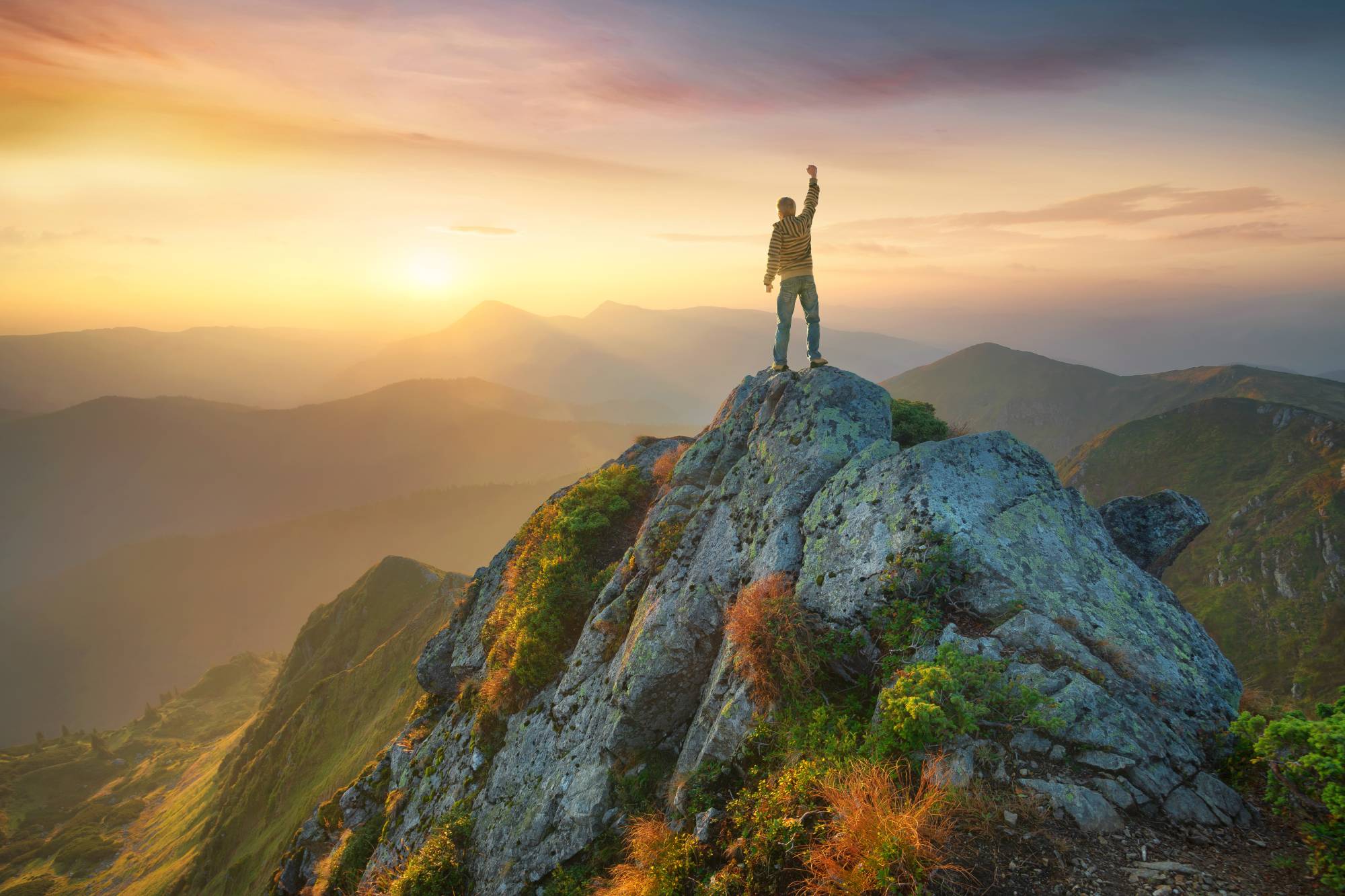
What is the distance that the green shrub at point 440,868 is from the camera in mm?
12336

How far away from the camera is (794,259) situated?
1451 centimetres

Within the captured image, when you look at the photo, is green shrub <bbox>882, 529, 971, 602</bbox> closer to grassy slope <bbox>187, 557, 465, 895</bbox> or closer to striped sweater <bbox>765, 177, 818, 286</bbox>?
striped sweater <bbox>765, 177, 818, 286</bbox>

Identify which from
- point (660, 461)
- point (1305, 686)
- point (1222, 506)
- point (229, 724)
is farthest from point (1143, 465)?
point (229, 724)

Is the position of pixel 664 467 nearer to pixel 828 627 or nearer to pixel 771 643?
pixel 771 643

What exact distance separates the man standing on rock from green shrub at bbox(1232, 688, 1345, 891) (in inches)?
399

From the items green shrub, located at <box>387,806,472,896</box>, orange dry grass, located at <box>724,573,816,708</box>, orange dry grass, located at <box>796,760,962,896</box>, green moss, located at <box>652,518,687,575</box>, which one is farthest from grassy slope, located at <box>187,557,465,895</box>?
orange dry grass, located at <box>796,760,962,896</box>

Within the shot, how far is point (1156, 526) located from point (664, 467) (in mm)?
13406

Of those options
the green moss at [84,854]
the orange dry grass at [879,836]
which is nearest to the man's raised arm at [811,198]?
the orange dry grass at [879,836]

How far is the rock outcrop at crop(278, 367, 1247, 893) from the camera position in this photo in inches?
277

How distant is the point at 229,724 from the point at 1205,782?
243516mm

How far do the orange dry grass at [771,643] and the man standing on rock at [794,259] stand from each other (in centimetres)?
695

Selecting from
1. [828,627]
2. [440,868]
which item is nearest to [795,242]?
[828,627]

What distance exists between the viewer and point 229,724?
180 metres

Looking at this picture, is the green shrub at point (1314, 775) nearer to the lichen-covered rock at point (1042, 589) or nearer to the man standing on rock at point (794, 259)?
the lichen-covered rock at point (1042, 589)
